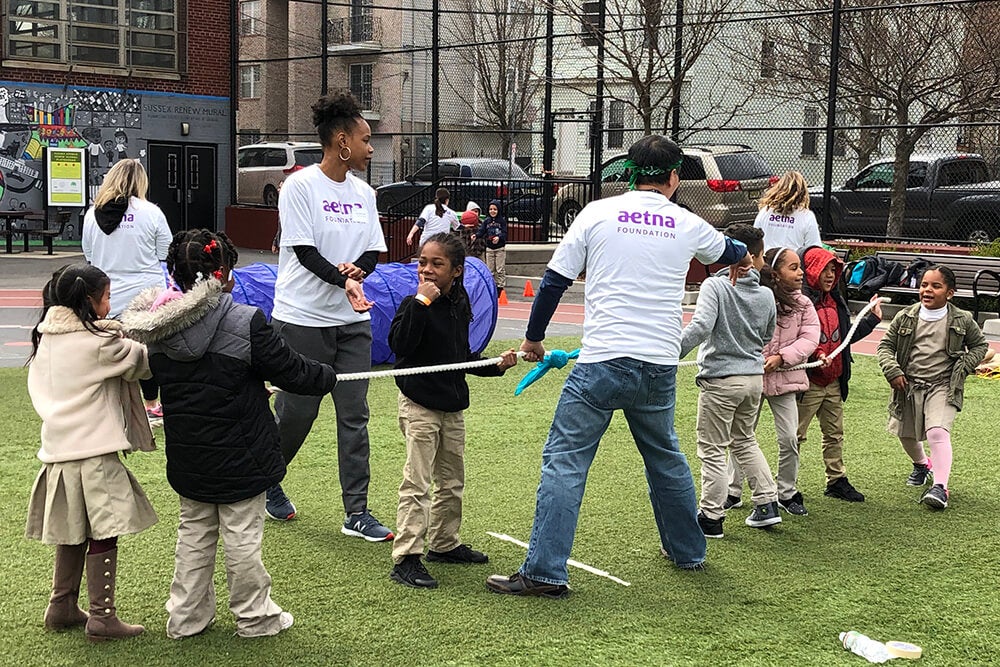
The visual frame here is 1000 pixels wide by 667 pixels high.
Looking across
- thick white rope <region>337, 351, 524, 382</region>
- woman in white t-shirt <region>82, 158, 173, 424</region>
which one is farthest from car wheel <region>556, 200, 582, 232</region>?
thick white rope <region>337, 351, 524, 382</region>

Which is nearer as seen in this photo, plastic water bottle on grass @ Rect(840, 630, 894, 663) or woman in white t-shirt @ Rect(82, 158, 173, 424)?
plastic water bottle on grass @ Rect(840, 630, 894, 663)

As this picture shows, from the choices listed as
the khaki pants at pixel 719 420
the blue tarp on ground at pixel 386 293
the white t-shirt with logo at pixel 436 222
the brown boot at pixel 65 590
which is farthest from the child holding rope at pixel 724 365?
the white t-shirt with logo at pixel 436 222

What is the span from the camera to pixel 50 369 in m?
4.32

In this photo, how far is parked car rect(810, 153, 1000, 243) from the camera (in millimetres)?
18875

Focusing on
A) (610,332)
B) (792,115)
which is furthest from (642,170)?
(792,115)

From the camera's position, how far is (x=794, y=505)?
21.0 ft

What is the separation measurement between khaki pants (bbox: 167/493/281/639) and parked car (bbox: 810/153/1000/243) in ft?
50.4

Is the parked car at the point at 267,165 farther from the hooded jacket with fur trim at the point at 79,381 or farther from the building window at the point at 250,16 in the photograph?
the hooded jacket with fur trim at the point at 79,381

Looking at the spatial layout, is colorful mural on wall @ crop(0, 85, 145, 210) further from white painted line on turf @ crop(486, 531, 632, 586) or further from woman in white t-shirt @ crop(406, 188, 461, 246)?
white painted line on turf @ crop(486, 531, 632, 586)

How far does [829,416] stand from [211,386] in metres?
3.94

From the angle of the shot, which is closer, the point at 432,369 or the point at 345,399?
the point at 432,369

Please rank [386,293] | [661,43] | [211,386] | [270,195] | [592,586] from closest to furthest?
[211,386]
[592,586]
[386,293]
[661,43]
[270,195]

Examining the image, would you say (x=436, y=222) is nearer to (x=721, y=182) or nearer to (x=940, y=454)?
(x=721, y=182)

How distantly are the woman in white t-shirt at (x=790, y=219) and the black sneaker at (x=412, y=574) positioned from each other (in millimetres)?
5275
